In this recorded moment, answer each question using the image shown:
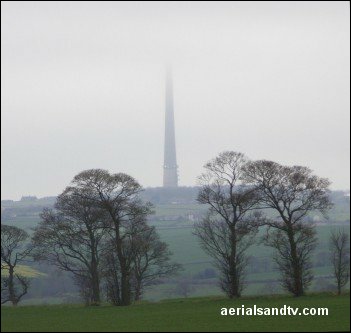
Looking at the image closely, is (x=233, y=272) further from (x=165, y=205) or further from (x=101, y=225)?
(x=165, y=205)

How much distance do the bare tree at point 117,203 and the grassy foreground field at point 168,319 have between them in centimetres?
1038

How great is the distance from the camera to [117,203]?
190ft

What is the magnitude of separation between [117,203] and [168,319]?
862 inches

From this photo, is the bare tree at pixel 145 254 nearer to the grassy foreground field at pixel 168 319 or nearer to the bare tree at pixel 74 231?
the bare tree at pixel 74 231

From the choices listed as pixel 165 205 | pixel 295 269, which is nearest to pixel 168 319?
pixel 295 269

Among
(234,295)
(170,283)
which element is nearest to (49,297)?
(170,283)

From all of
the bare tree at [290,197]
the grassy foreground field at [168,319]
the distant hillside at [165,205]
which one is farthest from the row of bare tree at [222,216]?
the distant hillside at [165,205]

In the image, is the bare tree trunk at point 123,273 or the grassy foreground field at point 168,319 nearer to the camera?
the grassy foreground field at point 168,319

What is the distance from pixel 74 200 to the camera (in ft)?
197

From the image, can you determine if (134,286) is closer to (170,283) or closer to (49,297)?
(49,297)

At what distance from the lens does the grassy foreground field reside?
3178 centimetres

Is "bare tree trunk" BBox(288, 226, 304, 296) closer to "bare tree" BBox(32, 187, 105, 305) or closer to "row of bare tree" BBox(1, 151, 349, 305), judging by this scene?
"row of bare tree" BBox(1, 151, 349, 305)

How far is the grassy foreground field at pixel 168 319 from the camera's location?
31781mm

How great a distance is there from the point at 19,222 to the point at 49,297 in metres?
37.4
